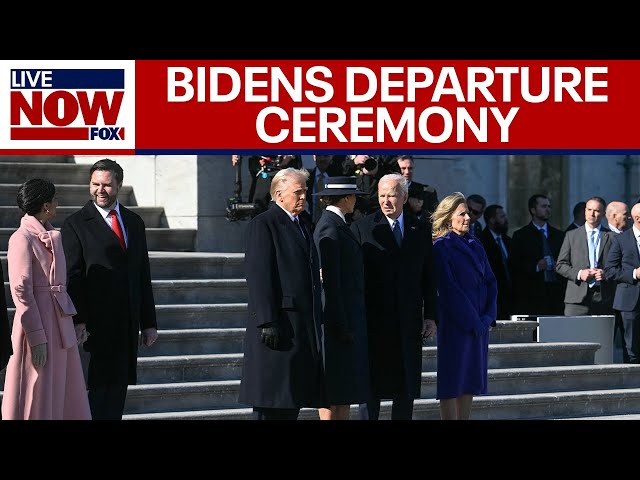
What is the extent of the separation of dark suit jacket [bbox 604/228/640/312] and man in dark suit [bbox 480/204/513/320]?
3.03 ft

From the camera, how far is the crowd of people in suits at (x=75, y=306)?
1014 cm

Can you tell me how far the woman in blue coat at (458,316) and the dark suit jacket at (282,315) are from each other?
5.04 feet

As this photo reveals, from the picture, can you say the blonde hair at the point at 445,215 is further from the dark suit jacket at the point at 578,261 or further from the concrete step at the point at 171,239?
the concrete step at the point at 171,239

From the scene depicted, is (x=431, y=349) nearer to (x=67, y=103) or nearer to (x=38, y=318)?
(x=67, y=103)

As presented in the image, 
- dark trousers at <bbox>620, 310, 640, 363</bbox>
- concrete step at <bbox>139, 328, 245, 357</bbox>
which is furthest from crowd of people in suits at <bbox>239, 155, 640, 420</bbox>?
dark trousers at <bbox>620, 310, 640, 363</bbox>

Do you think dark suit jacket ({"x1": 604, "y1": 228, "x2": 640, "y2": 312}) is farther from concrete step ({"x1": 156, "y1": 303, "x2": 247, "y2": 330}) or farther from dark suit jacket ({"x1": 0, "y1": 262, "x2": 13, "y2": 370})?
dark suit jacket ({"x1": 0, "y1": 262, "x2": 13, "y2": 370})

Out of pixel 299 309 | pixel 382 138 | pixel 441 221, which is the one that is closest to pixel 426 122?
pixel 382 138

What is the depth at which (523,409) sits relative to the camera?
1316 cm

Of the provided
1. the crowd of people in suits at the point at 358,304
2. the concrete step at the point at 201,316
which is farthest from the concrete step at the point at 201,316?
the crowd of people in suits at the point at 358,304

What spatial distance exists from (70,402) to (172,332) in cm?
241

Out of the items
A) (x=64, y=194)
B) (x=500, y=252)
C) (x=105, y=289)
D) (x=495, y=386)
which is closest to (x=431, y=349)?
(x=495, y=386)

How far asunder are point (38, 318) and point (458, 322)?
3.06 metres

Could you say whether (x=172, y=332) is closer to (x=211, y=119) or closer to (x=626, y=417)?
(x=211, y=119)

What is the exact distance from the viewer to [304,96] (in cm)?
1380
